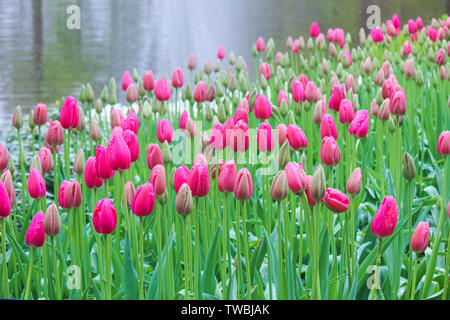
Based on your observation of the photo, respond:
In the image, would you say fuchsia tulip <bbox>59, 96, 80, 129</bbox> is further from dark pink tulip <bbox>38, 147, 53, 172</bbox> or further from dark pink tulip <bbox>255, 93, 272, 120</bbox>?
dark pink tulip <bbox>255, 93, 272, 120</bbox>

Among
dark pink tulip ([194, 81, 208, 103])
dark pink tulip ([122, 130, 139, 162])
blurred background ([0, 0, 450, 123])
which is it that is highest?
blurred background ([0, 0, 450, 123])

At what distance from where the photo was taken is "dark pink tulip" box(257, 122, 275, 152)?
1.76 metres

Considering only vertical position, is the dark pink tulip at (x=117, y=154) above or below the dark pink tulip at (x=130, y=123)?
below

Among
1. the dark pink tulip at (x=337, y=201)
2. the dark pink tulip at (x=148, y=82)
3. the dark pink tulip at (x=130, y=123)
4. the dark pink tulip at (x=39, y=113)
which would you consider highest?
the dark pink tulip at (x=148, y=82)

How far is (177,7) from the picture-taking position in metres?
19.4

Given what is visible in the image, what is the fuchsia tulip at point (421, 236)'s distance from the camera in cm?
144

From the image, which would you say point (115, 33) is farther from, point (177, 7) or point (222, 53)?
point (222, 53)

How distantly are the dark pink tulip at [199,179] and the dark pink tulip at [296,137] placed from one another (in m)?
0.40

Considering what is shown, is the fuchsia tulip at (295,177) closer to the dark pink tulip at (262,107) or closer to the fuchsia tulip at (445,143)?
the fuchsia tulip at (445,143)

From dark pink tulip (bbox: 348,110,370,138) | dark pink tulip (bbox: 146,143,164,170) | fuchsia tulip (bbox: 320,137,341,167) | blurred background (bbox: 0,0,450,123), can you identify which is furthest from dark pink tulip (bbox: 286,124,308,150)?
blurred background (bbox: 0,0,450,123)

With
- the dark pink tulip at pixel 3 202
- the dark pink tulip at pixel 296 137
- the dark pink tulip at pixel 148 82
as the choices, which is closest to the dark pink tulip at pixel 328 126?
the dark pink tulip at pixel 296 137

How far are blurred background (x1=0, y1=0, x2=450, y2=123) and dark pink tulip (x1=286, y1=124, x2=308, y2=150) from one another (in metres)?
3.42

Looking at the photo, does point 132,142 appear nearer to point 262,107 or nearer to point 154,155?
point 154,155

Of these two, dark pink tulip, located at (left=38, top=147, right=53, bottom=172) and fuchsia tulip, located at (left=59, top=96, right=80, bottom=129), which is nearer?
dark pink tulip, located at (left=38, top=147, right=53, bottom=172)
